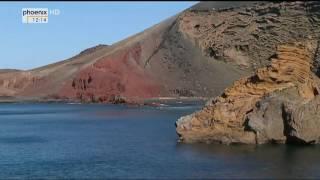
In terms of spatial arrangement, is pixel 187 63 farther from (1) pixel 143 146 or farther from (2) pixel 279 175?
(2) pixel 279 175

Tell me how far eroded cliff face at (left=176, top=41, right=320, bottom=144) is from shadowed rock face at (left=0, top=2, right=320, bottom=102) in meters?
92.6

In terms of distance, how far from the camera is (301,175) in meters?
29.1

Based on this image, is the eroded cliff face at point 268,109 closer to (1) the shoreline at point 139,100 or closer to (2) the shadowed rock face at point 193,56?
(1) the shoreline at point 139,100

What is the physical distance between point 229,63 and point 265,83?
351ft

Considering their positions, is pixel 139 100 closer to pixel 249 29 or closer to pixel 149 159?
pixel 249 29

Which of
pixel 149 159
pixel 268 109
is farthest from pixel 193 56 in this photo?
pixel 149 159

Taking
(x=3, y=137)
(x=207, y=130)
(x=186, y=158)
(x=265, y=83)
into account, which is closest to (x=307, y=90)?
(x=265, y=83)

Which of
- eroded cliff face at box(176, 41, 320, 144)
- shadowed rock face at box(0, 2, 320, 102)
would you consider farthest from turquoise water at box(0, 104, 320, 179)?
shadowed rock face at box(0, 2, 320, 102)

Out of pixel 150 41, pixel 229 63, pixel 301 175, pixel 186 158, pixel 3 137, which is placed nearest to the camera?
pixel 301 175

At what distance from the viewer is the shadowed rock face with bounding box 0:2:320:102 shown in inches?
5556

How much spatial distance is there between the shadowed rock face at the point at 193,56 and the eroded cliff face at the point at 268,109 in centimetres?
9257

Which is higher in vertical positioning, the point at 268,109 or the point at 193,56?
the point at 193,56

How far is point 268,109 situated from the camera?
132ft

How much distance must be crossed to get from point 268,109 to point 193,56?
110470 mm
